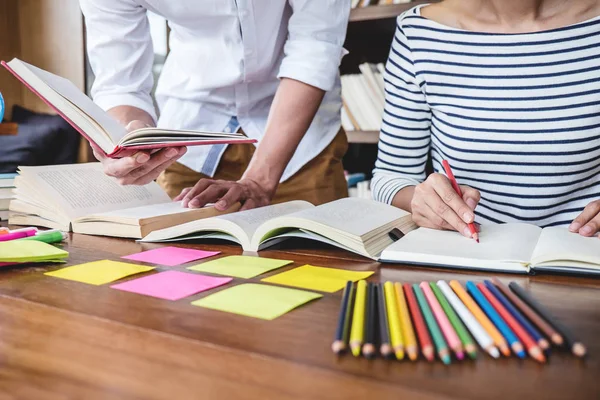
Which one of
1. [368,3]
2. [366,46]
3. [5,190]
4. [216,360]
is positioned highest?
[368,3]

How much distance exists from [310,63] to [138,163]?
0.49 meters

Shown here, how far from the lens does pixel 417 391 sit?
371 mm

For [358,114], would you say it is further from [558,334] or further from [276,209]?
[558,334]

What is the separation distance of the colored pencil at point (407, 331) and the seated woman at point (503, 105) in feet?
2.02

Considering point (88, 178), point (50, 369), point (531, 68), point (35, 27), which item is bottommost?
point (50, 369)

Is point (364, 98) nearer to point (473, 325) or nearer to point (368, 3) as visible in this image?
point (368, 3)

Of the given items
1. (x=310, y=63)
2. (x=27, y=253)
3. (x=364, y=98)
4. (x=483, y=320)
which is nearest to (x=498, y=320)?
(x=483, y=320)

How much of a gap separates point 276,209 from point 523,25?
638 mm

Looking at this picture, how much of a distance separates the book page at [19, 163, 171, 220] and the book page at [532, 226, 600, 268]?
2.53ft

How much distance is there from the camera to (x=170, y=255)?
2.60ft

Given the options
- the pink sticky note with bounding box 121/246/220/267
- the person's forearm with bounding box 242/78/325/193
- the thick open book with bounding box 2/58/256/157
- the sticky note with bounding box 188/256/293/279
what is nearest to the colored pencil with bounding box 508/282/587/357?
the sticky note with bounding box 188/256/293/279


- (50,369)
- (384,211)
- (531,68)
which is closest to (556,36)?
(531,68)

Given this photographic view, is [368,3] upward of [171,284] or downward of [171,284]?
upward

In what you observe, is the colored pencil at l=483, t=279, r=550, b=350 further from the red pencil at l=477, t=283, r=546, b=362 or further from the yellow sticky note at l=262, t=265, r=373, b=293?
the yellow sticky note at l=262, t=265, r=373, b=293
